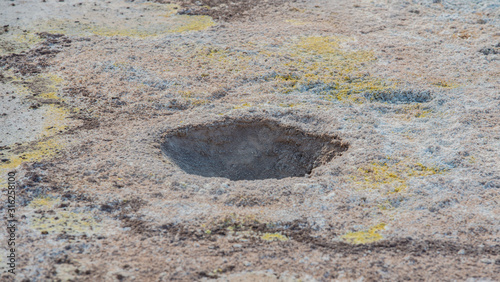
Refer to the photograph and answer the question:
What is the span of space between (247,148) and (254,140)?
0.32ft

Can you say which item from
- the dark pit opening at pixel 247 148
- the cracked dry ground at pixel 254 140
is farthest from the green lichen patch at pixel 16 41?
the dark pit opening at pixel 247 148

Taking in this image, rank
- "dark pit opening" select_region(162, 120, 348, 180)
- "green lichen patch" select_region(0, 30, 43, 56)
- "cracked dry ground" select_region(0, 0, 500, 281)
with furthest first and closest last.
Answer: "green lichen patch" select_region(0, 30, 43, 56), "dark pit opening" select_region(162, 120, 348, 180), "cracked dry ground" select_region(0, 0, 500, 281)

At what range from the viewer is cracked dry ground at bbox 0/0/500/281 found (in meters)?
3.16

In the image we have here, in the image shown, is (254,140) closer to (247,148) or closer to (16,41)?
(247,148)

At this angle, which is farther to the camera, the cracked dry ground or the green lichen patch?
the green lichen patch

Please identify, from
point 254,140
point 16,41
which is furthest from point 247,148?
point 16,41

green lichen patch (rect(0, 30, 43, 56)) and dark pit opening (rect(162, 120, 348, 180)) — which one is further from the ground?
green lichen patch (rect(0, 30, 43, 56))

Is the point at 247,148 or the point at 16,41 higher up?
the point at 16,41

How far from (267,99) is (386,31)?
7.63 feet

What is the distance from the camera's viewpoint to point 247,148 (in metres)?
4.68

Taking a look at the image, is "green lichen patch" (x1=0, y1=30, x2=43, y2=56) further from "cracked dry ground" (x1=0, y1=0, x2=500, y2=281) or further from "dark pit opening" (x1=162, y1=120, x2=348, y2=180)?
"dark pit opening" (x1=162, y1=120, x2=348, y2=180)

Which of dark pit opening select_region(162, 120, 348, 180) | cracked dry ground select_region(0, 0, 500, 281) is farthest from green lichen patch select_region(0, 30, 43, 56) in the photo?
dark pit opening select_region(162, 120, 348, 180)

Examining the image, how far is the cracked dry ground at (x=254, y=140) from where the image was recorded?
3158 millimetres

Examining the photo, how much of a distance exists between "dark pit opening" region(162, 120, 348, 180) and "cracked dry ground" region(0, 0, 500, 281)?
1 centimetres
